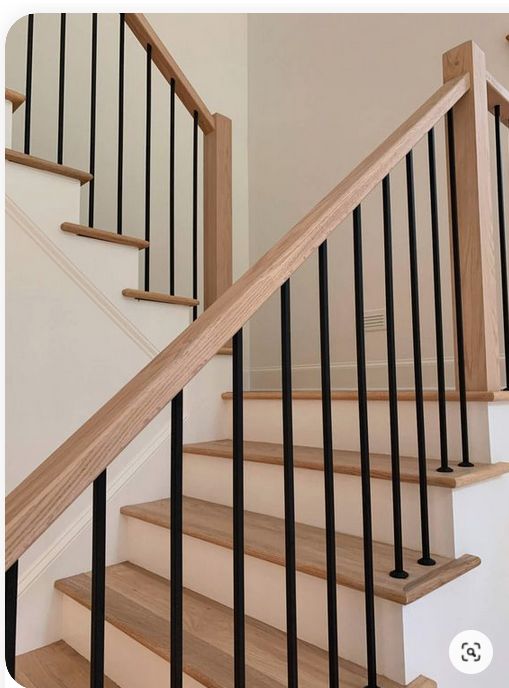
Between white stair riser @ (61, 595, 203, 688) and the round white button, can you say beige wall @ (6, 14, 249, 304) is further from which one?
the round white button

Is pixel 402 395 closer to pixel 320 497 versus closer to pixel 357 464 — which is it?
pixel 357 464

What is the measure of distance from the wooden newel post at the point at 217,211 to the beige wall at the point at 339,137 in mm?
1037

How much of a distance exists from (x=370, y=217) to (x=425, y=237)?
0.38 meters

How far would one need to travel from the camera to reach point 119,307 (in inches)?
77.0

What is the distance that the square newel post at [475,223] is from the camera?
4.97 feet

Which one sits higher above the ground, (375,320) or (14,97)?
(14,97)

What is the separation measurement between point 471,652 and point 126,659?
841 mm

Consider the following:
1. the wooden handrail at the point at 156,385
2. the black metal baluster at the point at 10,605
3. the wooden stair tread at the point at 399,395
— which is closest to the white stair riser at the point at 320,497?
the wooden stair tread at the point at 399,395

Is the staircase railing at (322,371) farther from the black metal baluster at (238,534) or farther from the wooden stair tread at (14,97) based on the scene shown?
the wooden stair tread at (14,97)

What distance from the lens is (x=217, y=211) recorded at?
7.80 feet

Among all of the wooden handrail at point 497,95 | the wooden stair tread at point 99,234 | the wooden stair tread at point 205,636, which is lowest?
the wooden stair tread at point 205,636

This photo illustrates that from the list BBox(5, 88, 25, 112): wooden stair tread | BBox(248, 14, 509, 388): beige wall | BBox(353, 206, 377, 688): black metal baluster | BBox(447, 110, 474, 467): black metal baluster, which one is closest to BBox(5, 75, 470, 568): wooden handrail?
BBox(353, 206, 377, 688): black metal baluster

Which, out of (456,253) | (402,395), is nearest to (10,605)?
(402,395)

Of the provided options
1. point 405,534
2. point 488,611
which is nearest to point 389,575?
point 405,534
